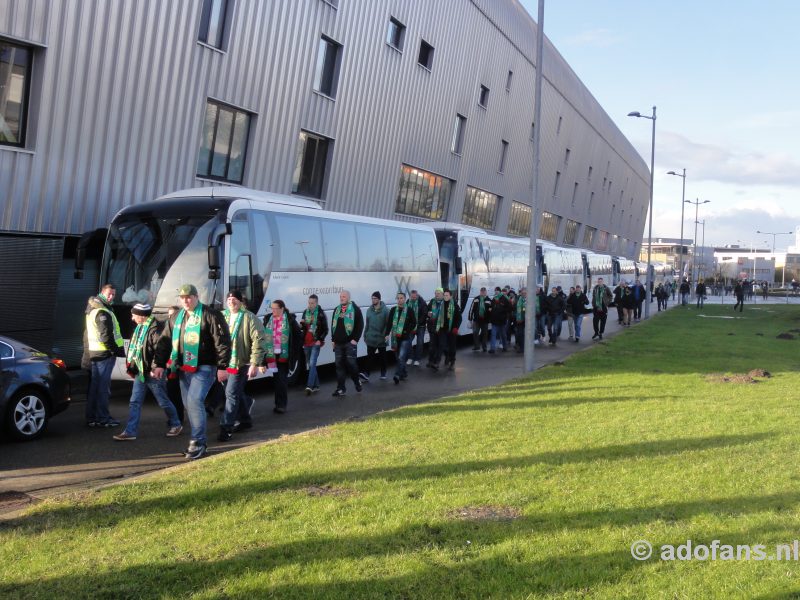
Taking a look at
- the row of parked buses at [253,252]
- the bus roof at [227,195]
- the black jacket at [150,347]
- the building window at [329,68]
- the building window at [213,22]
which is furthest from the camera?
the building window at [329,68]

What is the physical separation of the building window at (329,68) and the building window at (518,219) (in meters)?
22.6

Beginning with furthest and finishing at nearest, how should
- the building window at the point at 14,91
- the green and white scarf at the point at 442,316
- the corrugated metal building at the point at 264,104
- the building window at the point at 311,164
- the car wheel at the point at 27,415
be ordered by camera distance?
1. the building window at the point at 311,164
2. the green and white scarf at the point at 442,316
3. the corrugated metal building at the point at 264,104
4. the building window at the point at 14,91
5. the car wheel at the point at 27,415

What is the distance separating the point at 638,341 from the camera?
76.3 ft

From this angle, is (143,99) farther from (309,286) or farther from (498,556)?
(498,556)

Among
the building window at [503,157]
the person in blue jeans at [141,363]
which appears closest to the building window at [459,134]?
the building window at [503,157]

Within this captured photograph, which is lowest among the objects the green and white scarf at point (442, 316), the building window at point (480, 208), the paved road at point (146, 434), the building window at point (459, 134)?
the paved road at point (146, 434)

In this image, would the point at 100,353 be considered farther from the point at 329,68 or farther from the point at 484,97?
the point at 484,97

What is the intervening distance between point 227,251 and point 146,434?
3.90 m

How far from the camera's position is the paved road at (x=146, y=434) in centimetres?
771

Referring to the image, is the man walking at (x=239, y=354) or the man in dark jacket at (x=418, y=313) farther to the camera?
the man in dark jacket at (x=418, y=313)

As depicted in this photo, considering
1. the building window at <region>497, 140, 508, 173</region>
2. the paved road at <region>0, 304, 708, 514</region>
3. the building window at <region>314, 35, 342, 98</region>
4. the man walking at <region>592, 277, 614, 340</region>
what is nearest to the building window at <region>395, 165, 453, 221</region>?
the building window at <region>314, 35, 342, 98</region>

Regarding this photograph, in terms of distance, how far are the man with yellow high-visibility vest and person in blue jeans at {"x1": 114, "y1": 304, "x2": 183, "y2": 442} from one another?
87cm

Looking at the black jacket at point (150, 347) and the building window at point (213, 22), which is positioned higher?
the building window at point (213, 22)

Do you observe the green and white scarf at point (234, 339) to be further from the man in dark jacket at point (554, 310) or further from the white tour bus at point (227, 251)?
the man in dark jacket at point (554, 310)
